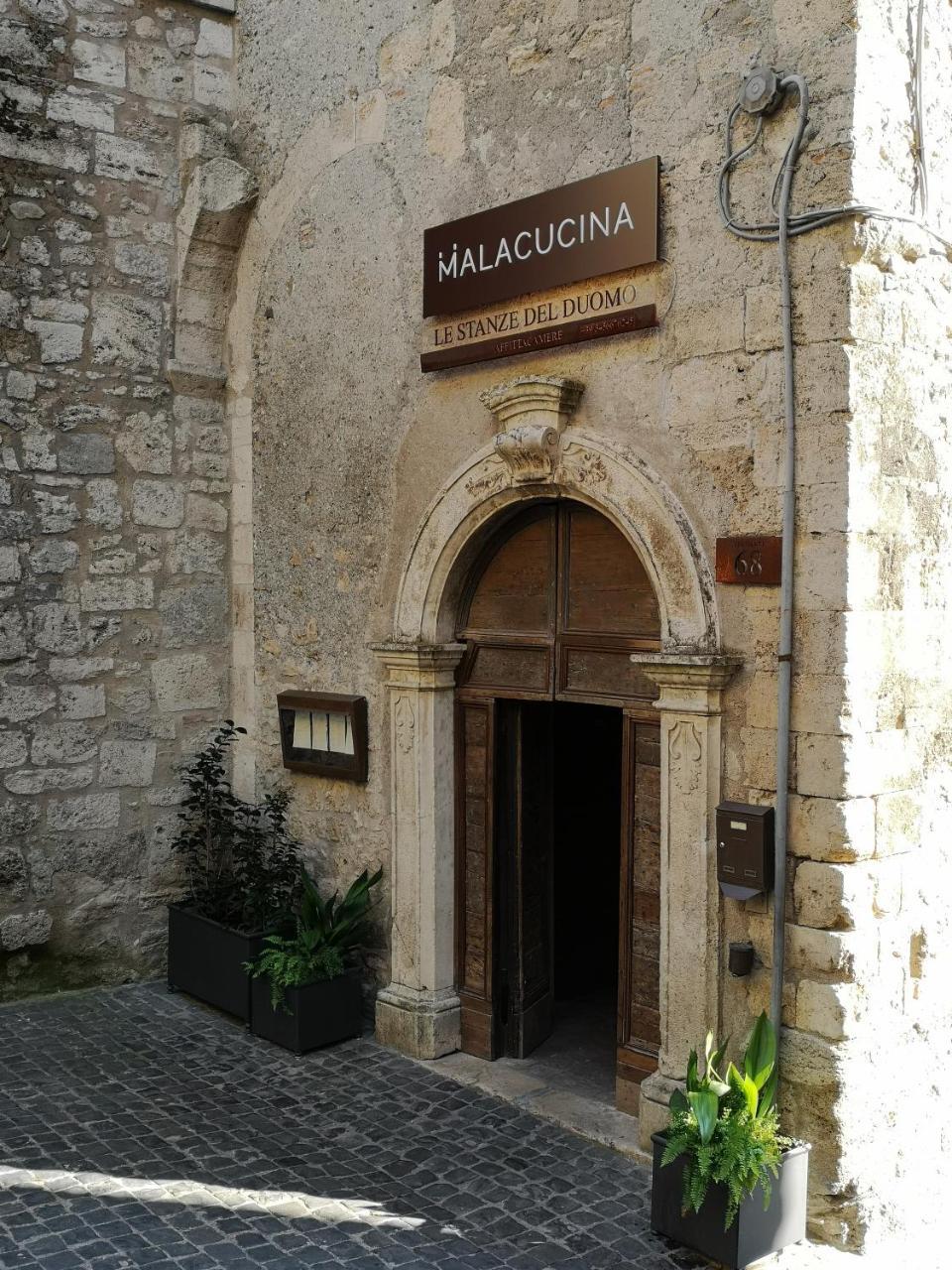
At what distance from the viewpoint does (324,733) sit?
20.2 ft

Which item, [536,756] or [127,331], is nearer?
[536,756]

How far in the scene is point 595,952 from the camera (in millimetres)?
7301

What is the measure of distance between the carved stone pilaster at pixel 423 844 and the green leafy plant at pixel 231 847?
83cm

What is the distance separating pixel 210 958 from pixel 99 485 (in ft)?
8.36

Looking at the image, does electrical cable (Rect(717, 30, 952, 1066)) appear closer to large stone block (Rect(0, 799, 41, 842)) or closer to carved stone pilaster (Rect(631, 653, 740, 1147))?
carved stone pilaster (Rect(631, 653, 740, 1147))

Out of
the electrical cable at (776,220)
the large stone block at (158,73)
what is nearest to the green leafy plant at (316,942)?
the electrical cable at (776,220)

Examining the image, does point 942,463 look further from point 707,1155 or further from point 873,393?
point 707,1155

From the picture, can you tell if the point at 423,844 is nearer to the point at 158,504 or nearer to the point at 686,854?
the point at 686,854

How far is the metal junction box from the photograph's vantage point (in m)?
4.10

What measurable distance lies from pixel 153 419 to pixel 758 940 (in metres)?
4.34

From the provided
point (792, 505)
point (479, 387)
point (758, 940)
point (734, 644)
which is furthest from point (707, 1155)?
point (479, 387)

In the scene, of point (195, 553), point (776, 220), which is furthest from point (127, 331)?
point (776, 220)

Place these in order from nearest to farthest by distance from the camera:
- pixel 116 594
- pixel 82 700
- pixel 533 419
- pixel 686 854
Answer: pixel 686 854 < pixel 533 419 < pixel 82 700 < pixel 116 594

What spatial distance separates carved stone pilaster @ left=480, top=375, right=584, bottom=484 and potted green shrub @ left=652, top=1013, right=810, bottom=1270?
7.42ft
